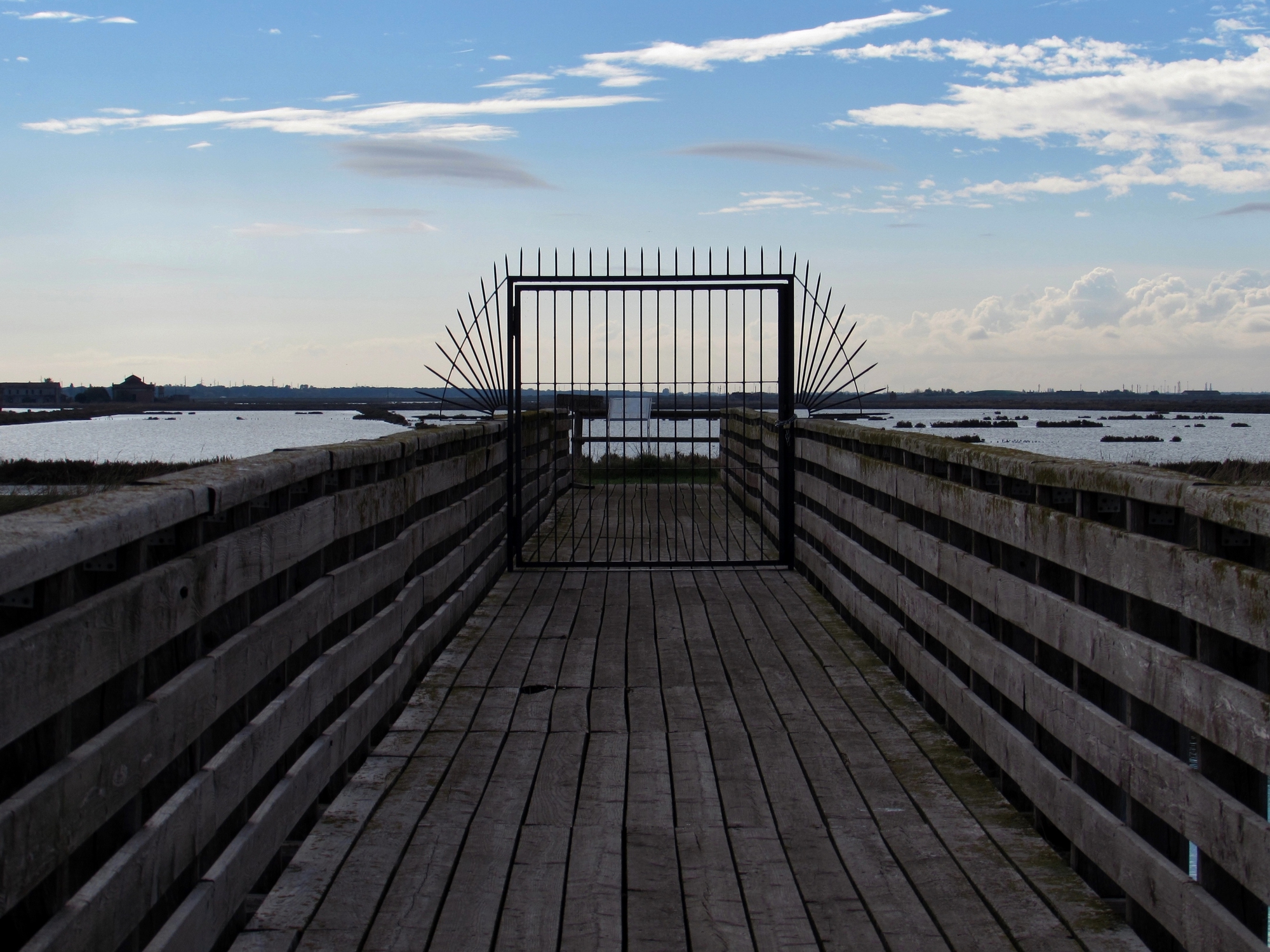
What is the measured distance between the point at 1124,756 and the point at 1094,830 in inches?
Answer: 13.1

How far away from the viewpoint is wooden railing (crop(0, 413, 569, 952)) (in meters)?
2.06

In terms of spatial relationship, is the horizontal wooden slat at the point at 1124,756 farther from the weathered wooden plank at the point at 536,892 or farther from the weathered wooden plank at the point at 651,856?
the weathered wooden plank at the point at 536,892

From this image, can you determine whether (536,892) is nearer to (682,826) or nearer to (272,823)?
(682,826)

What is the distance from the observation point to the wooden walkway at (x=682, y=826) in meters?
3.17

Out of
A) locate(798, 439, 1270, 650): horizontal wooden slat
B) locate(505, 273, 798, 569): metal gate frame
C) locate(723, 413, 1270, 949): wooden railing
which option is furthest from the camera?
locate(505, 273, 798, 569): metal gate frame

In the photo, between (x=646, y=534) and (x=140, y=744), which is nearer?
(x=140, y=744)

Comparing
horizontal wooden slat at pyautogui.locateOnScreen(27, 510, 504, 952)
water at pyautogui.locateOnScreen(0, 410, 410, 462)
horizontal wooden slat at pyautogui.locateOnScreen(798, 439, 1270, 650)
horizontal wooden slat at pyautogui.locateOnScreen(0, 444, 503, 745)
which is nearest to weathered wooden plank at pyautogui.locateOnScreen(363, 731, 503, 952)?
horizontal wooden slat at pyautogui.locateOnScreen(27, 510, 504, 952)

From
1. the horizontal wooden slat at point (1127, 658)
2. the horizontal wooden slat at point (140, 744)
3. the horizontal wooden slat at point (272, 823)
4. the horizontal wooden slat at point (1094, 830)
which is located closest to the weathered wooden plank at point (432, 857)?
the horizontal wooden slat at point (272, 823)

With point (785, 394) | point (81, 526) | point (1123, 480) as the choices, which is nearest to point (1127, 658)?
point (1123, 480)

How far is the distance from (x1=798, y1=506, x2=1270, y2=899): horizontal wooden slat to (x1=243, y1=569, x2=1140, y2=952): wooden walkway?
42cm

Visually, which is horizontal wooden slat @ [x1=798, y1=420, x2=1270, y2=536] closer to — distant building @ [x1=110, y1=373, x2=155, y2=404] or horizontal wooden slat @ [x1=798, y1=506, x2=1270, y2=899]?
horizontal wooden slat @ [x1=798, y1=506, x2=1270, y2=899]

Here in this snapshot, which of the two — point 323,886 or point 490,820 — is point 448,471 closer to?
point 490,820

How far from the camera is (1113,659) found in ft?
10.6

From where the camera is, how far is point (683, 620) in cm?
755
